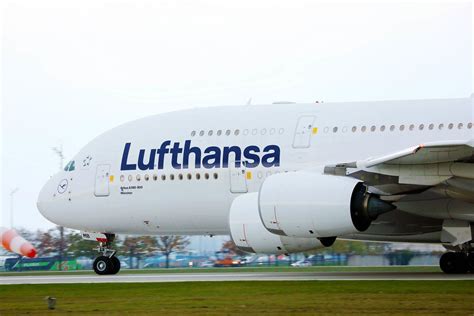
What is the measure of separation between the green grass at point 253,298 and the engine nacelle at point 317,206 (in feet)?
3.70

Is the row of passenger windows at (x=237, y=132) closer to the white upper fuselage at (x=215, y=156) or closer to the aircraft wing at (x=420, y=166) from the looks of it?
the white upper fuselage at (x=215, y=156)

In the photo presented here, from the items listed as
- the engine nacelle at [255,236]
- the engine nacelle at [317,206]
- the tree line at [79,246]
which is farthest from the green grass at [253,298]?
the tree line at [79,246]

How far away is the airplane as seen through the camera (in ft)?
62.7

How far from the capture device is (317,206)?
1905cm

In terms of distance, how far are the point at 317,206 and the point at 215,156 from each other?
479 cm

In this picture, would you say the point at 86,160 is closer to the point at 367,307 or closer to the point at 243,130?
the point at 243,130

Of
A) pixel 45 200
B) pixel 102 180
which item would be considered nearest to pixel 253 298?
pixel 102 180

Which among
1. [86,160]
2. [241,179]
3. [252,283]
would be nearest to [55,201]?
[86,160]

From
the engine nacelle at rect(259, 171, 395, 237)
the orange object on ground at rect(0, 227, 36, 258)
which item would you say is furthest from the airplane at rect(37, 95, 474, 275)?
the orange object on ground at rect(0, 227, 36, 258)

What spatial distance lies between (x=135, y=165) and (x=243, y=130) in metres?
3.05

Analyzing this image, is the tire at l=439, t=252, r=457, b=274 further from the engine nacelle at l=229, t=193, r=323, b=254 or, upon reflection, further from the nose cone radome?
the nose cone radome

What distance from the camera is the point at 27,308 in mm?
14938

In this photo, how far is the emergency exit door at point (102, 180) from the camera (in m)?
24.9

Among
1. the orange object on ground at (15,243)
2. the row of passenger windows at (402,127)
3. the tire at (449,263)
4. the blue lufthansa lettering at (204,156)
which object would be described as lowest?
the tire at (449,263)
